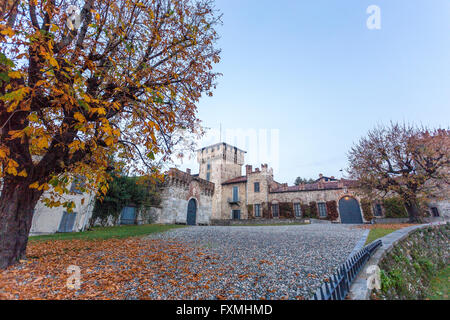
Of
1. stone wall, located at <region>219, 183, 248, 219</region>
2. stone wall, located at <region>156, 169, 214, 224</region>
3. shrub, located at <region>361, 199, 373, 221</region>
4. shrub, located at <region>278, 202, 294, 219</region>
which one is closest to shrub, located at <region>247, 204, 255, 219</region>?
stone wall, located at <region>219, 183, 248, 219</region>

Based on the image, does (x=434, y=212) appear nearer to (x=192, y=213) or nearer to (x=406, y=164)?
(x=406, y=164)

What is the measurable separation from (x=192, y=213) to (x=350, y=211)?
19.0 m

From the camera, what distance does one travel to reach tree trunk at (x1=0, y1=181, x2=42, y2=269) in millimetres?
4508

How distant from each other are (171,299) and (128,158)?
500 cm

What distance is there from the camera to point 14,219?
15.2 ft

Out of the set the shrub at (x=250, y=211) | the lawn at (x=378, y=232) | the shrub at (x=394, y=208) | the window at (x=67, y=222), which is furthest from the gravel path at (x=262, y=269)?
the shrub at (x=250, y=211)

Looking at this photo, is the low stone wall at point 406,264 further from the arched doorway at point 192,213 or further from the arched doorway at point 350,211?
the arched doorway at point 192,213

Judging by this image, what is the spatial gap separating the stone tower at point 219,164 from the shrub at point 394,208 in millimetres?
21331

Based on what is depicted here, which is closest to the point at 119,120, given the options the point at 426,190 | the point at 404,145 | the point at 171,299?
the point at 171,299

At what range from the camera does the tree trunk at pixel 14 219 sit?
451 centimetres

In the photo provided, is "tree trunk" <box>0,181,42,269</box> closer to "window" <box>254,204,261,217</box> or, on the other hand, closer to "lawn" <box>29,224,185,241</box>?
"lawn" <box>29,224,185,241</box>

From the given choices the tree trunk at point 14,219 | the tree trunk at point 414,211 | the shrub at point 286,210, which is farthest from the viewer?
the shrub at point 286,210

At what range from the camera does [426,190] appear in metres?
14.4

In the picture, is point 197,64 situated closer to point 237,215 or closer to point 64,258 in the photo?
point 64,258
